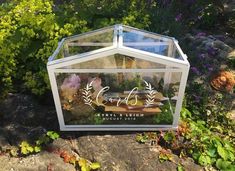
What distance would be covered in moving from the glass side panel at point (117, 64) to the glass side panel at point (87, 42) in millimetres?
436

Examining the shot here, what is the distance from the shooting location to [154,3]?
583 centimetres

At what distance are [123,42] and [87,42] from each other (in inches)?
17.2

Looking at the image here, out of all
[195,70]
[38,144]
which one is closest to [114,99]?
[38,144]

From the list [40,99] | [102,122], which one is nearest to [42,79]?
[40,99]

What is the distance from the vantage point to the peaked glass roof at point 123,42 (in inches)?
143

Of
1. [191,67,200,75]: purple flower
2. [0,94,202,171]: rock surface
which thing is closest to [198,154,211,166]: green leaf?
[0,94,202,171]: rock surface

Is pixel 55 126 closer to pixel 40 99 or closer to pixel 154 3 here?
pixel 40 99

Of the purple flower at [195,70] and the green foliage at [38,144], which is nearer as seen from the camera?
the green foliage at [38,144]

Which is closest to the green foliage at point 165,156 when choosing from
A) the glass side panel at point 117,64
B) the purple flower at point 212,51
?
the glass side panel at point 117,64

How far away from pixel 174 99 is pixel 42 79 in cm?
166

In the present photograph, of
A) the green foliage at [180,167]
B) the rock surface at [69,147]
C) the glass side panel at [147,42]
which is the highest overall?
the glass side panel at [147,42]

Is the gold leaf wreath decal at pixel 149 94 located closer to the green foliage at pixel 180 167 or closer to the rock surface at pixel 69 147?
the rock surface at pixel 69 147

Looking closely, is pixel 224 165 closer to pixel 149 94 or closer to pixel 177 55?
pixel 149 94

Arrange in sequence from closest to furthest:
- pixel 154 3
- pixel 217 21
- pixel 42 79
A: pixel 42 79, pixel 154 3, pixel 217 21
